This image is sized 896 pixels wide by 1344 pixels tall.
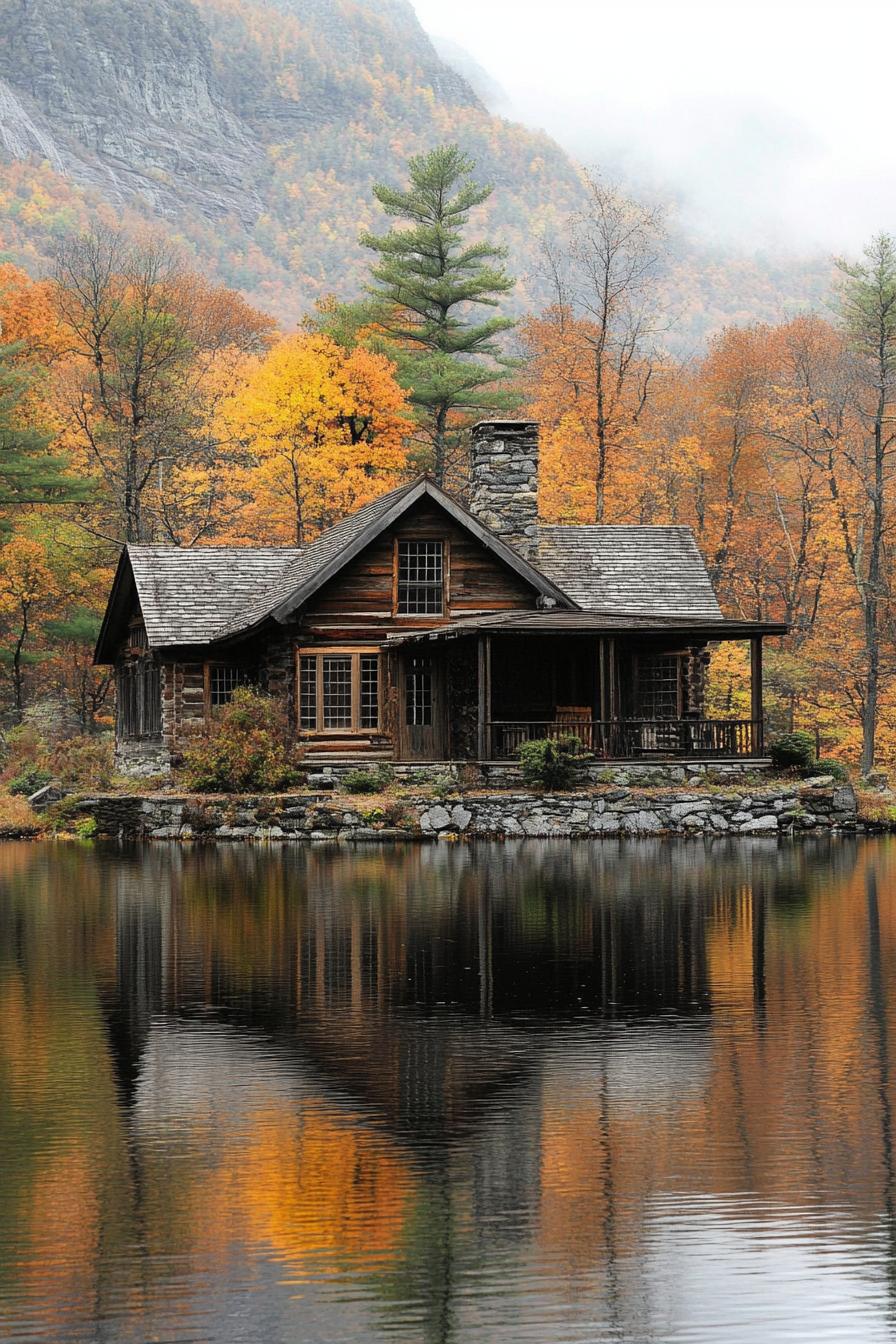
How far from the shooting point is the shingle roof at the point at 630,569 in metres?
37.9

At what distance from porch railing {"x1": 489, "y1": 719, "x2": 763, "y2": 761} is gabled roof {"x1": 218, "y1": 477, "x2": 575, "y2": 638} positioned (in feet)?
10.3

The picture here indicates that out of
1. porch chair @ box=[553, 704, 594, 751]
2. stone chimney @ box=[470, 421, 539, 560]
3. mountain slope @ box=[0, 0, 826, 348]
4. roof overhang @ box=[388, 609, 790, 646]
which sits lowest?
porch chair @ box=[553, 704, 594, 751]

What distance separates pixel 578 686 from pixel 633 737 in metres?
Result: 1.70

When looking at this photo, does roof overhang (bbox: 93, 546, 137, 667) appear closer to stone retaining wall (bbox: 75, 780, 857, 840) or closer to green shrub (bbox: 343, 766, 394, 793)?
green shrub (bbox: 343, 766, 394, 793)

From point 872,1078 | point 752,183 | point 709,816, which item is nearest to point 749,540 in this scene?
point 709,816

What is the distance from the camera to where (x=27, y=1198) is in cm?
691

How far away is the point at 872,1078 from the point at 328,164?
127 metres

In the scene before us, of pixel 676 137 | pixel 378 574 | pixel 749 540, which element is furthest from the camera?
pixel 676 137

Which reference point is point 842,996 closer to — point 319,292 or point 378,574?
point 378,574

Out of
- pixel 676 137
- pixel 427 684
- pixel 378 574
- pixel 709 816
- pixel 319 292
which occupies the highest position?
pixel 676 137

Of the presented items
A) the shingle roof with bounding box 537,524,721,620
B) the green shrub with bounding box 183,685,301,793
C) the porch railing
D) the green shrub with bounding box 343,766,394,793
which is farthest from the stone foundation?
the shingle roof with bounding box 537,524,721,620

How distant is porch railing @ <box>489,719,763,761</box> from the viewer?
32.7 metres

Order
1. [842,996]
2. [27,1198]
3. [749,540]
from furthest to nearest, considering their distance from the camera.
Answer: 1. [749,540]
2. [842,996]
3. [27,1198]

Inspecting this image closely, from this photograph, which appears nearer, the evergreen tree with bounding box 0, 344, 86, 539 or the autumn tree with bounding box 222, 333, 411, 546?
the evergreen tree with bounding box 0, 344, 86, 539
